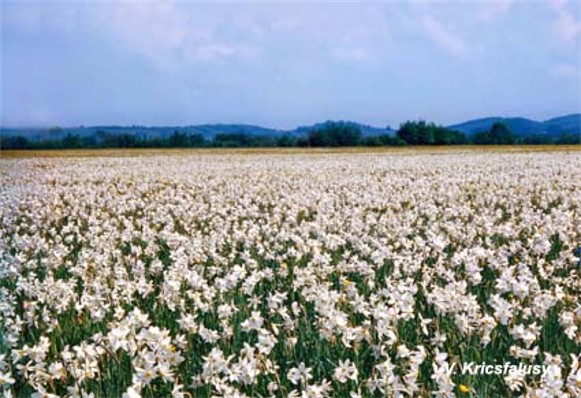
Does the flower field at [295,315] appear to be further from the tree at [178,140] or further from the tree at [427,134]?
the tree at [427,134]

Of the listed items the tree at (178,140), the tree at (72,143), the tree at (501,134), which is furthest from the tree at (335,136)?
the tree at (72,143)

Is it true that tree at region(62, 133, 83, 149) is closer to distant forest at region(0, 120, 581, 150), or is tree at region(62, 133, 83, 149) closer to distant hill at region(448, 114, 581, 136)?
distant forest at region(0, 120, 581, 150)

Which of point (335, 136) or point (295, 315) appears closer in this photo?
point (295, 315)

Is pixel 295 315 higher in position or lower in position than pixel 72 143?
higher

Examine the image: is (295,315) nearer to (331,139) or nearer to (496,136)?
(331,139)

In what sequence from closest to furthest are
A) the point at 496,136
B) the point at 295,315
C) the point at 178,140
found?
the point at 295,315
the point at 496,136
the point at 178,140

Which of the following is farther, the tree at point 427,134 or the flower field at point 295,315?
the tree at point 427,134

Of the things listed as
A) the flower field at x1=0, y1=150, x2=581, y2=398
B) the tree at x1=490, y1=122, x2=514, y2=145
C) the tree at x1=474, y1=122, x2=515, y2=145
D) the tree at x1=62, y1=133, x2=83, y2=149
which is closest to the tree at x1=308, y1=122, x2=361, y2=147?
the tree at x1=474, y1=122, x2=515, y2=145

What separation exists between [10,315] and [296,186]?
1326cm

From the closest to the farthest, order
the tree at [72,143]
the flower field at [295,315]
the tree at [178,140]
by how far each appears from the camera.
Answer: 1. the flower field at [295,315]
2. the tree at [72,143]
3. the tree at [178,140]

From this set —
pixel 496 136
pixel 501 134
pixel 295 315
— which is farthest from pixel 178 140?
pixel 295 315

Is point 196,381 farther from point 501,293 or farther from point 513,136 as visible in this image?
point 513,136

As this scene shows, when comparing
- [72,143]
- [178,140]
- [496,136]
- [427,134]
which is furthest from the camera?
[427,134]

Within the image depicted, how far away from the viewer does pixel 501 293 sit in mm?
6285
